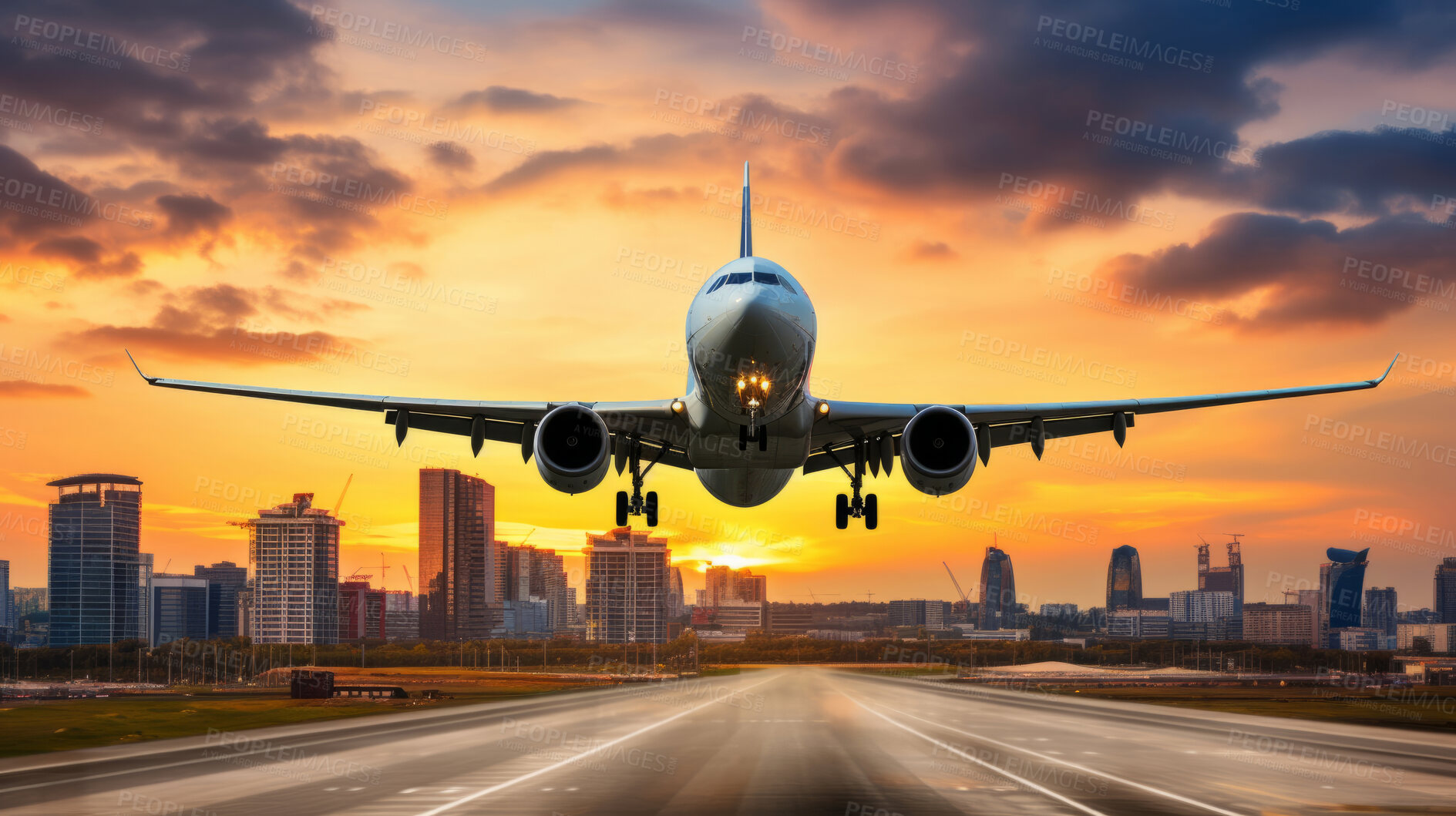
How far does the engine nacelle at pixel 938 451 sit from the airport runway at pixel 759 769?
24.1 ft

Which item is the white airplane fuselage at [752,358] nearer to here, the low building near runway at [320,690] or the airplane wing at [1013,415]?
the airplane wing at [1013,415]

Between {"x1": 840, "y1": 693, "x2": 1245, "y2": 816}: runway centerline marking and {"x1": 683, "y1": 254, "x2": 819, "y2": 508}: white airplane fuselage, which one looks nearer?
{"x1": 683, "y1": 254, "x2": 819, "y2": 508}: white airplane fuselage

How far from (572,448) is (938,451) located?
9090mm

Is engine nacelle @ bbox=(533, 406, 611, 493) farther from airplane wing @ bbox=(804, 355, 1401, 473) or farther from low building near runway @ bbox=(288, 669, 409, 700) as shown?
low building near runway @ bbox=(288, 669, 409, 700)

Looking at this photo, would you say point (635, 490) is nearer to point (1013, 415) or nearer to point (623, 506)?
point (623, 506)

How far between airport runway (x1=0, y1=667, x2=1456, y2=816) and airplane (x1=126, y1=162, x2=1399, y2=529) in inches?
294

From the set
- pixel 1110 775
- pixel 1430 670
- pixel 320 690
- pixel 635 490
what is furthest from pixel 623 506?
pixel 1430 670

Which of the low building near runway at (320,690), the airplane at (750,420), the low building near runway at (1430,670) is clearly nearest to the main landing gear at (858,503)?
the airplane at (750,420)

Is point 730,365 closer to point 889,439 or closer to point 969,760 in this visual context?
point 889,439

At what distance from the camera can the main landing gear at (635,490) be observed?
3189 centimetres

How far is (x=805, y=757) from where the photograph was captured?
34281 mm

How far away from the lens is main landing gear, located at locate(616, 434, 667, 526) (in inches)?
1256

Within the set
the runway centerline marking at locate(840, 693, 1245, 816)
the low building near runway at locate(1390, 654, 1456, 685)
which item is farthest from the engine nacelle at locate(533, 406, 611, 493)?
the low building near runway at locate(1390, 654, 1456, 685)

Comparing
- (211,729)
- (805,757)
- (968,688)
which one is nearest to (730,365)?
(805,757)
